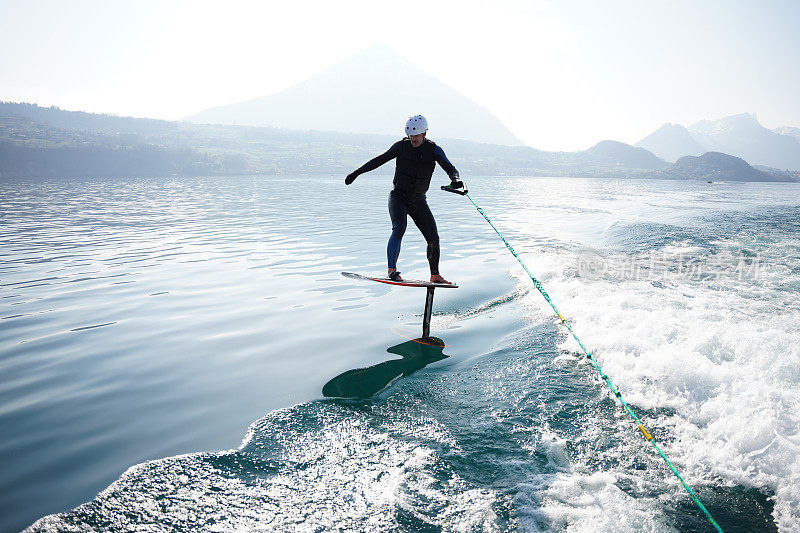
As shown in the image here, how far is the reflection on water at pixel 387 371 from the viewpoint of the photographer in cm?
616

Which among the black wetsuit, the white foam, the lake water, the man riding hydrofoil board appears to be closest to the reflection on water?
the lake water

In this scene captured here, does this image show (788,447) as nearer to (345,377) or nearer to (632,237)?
(345,377)

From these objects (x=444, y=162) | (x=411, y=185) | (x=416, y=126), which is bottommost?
(x=411, y=185)

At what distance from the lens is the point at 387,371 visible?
680 cm

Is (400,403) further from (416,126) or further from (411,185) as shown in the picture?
(416,126)

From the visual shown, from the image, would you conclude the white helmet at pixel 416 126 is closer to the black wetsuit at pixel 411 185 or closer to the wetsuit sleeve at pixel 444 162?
the black wetsuit at pixel 411 185

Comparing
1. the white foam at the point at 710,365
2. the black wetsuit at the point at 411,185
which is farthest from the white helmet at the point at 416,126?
the white foam at the point at 710,365

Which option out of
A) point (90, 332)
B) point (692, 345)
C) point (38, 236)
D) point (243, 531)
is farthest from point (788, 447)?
point (38, 236)

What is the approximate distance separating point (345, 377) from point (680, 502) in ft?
14.3

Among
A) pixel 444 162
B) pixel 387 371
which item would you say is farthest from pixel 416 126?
pixel 387 371

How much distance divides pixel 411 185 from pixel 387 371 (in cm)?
320

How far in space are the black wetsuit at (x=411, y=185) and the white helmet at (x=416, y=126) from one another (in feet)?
0.69

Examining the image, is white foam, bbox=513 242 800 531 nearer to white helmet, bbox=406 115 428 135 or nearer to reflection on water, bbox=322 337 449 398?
reflection on water, bbox=322 337 449 398

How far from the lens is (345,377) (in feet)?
21.8
